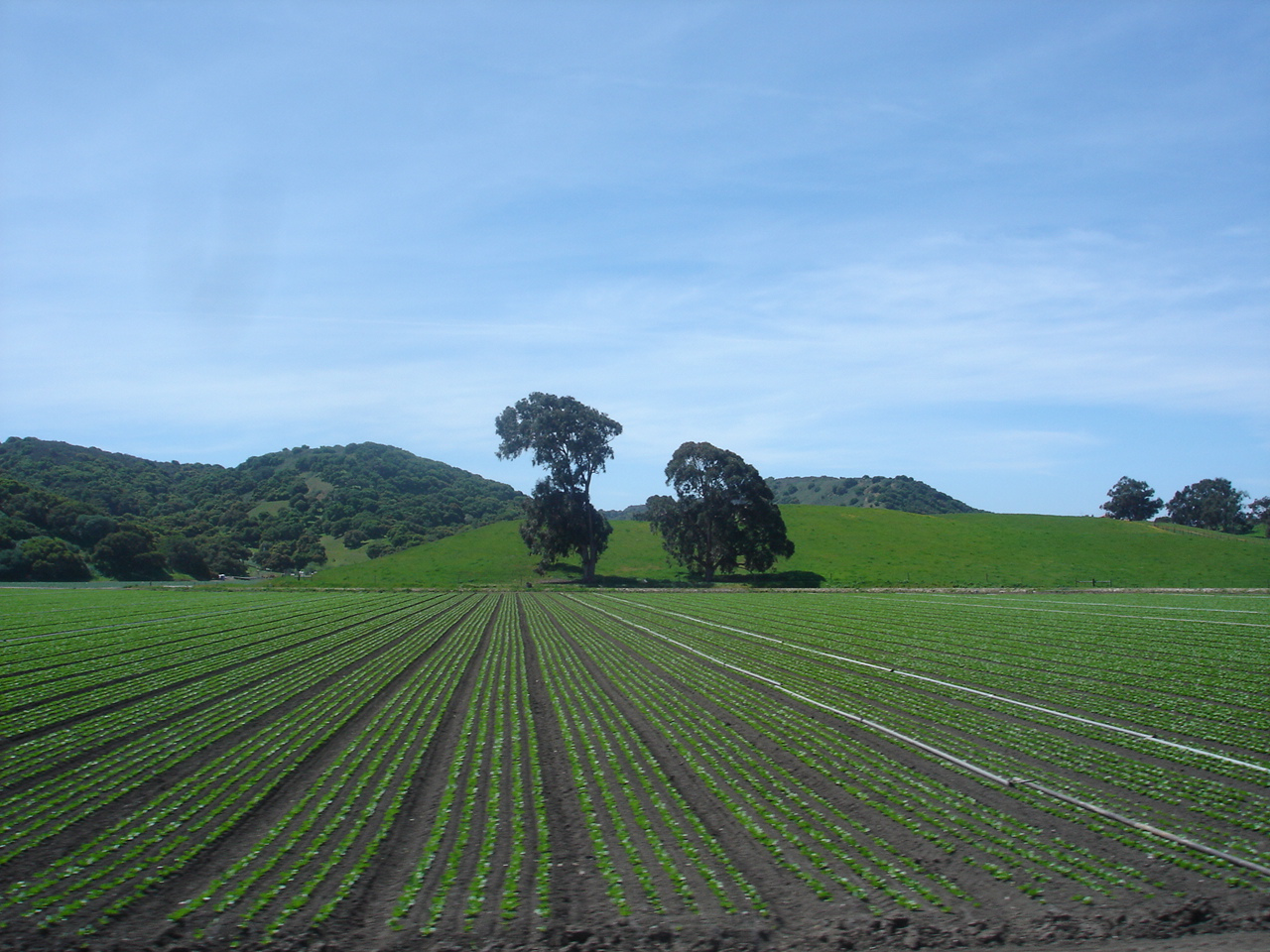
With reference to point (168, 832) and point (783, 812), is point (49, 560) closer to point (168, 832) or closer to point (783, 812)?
point (168, 832)

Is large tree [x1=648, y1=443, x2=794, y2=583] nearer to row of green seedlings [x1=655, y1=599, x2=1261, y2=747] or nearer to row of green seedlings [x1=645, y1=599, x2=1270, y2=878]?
row of green seedlings [x1=655, y1=599, x2=1261, y2=747]

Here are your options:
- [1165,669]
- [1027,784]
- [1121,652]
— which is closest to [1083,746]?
[1027,784]

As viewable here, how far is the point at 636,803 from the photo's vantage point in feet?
32.0

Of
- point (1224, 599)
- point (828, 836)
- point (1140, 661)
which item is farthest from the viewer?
point (1224, 599)

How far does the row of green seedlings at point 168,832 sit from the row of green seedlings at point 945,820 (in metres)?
7.47

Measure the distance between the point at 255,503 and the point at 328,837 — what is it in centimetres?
16123

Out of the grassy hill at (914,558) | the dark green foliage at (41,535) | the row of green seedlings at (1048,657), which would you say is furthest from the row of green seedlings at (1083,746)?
the dark green foliage at (41,535)

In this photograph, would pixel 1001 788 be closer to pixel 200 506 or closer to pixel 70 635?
pixel 70 635

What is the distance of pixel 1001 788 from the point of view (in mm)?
10305

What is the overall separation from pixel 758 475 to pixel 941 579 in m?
20.8

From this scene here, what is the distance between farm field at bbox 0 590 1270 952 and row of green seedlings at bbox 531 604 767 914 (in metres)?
0.04

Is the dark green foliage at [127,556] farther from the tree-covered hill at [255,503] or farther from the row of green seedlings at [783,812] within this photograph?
the row of green seedlings at [783,812]

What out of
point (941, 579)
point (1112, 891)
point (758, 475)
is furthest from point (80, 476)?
point (1112, 891)

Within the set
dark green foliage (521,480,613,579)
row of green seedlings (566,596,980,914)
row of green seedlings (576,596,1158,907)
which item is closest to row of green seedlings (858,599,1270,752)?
row of green seedlings (576,596,1158,907)
